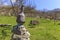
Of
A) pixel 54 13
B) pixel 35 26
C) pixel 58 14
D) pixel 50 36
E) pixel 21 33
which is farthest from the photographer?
pixel 58 14

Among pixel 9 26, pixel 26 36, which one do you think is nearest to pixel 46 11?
pixel 9 26

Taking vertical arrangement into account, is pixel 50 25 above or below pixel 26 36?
below

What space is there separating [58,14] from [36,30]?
286 inches

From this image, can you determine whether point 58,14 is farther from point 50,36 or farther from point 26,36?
point 26,36

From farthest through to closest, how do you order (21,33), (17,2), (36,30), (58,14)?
(58,14) < (36,30) < (17,2) < (21,33)

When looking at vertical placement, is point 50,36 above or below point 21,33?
below

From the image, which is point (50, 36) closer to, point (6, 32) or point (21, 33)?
point (6, 32)

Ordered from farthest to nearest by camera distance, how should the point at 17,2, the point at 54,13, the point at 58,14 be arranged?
1. the point at 58,14
2. the point at 54,13
3. the point at 17,2

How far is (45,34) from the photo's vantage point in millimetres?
12633

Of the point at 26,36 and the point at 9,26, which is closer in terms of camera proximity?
the point at 26,36

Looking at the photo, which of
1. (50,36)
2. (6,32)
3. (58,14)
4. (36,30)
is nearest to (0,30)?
(6,32)

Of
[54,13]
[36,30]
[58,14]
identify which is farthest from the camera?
[58,14]

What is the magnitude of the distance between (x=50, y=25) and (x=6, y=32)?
3.89m

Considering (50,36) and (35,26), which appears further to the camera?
(35,26)
